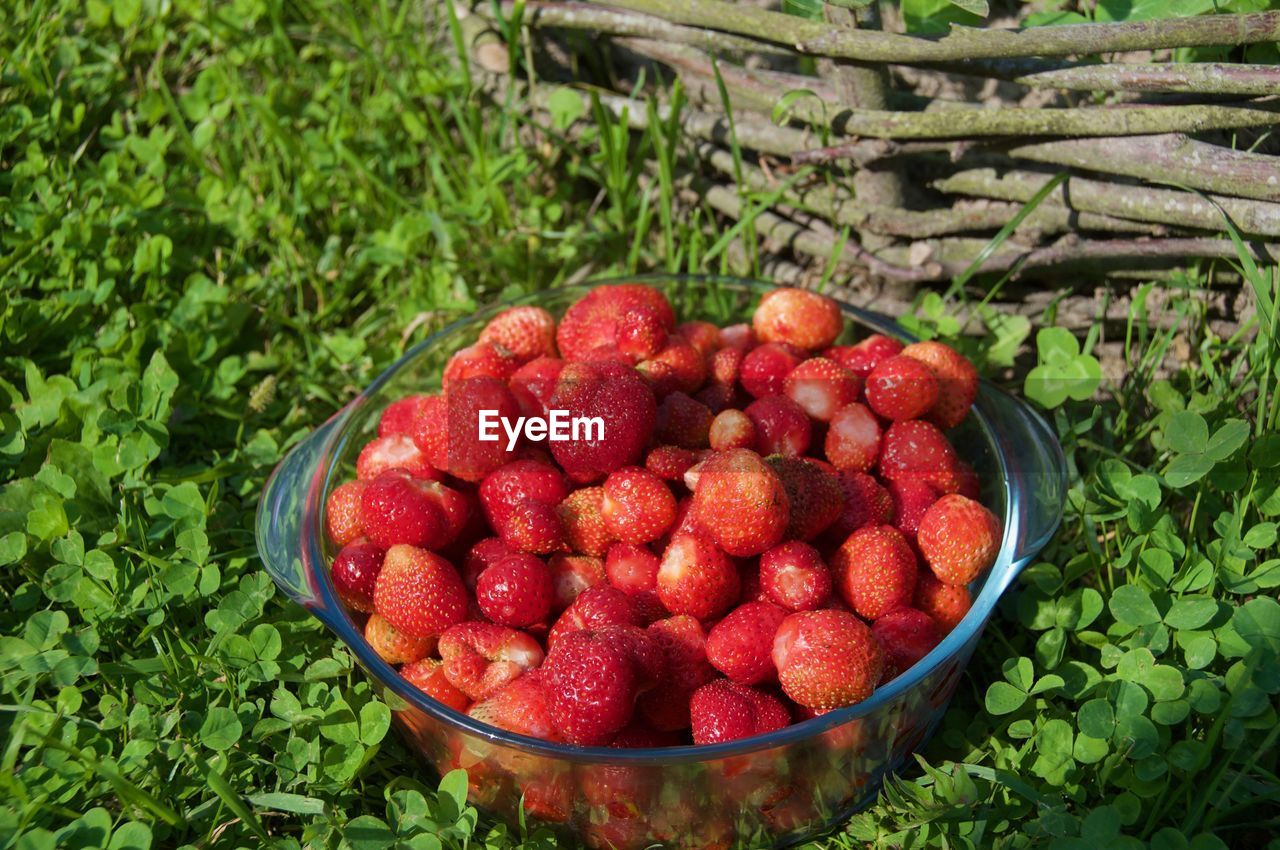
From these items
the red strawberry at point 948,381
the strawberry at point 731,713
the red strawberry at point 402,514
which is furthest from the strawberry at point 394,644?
the red strawberry at point 948,381

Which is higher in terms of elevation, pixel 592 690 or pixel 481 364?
pixel 481 364

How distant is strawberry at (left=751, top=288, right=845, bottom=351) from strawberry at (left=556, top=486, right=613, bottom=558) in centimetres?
44

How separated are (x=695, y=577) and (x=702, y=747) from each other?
0.91 ft

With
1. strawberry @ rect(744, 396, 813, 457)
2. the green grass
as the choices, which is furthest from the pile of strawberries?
the green grass

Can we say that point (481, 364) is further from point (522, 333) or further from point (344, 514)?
point (344, 514)

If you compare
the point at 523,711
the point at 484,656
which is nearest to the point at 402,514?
the point at 484,656

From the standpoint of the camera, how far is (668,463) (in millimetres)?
1527

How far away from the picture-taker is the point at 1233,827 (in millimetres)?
1355

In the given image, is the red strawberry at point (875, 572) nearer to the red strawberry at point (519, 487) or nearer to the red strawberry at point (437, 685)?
the red strawberry at point (519, 487)

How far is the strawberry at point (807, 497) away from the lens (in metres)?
1.46

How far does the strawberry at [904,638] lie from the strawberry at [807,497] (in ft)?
0.49

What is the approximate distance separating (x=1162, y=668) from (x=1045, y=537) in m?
0.23

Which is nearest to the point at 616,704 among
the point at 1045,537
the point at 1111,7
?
the point at 1045,537

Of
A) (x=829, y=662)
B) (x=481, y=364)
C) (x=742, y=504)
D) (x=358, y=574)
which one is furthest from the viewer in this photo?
(x=481, y=364)
